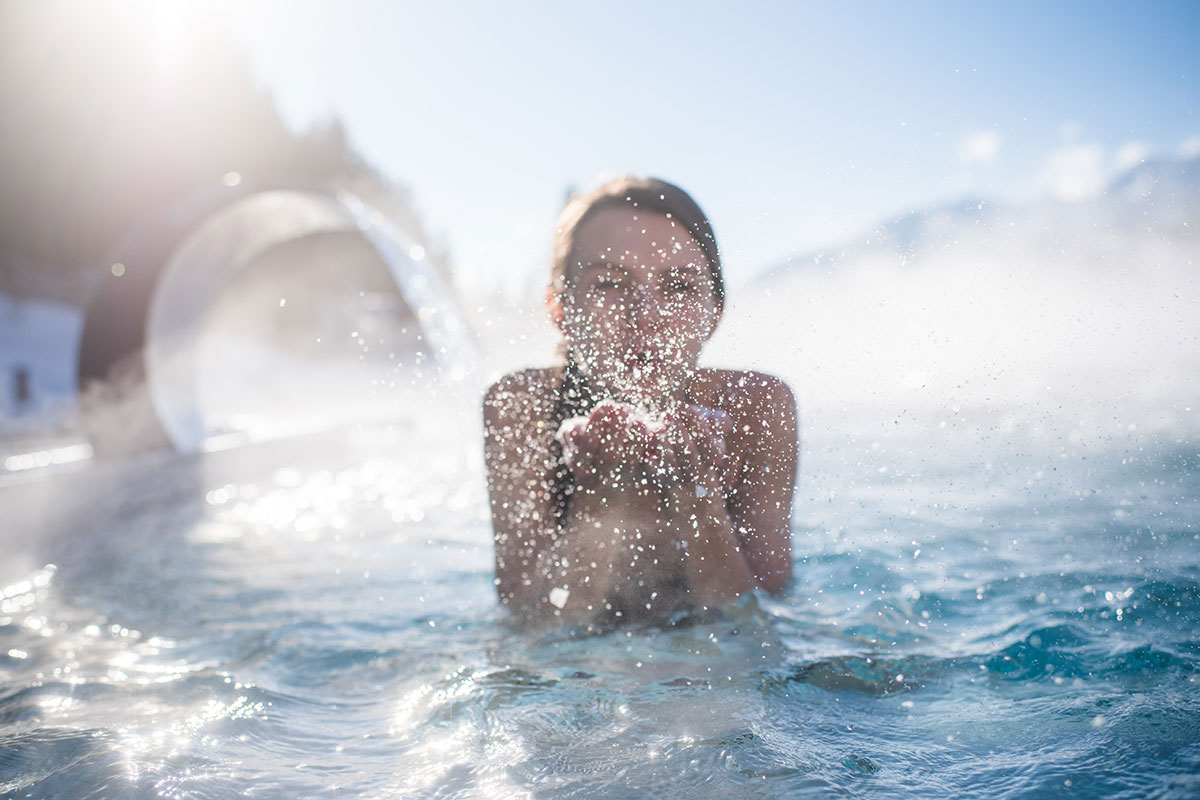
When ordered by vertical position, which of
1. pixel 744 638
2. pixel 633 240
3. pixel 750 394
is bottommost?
pixel 744 638

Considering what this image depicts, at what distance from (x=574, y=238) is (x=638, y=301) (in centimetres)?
27

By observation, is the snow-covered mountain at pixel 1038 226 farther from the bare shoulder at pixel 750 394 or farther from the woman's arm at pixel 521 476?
the woman's arm at pixel 521 476

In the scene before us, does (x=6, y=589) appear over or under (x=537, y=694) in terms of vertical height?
over

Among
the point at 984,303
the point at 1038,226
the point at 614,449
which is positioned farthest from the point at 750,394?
the point at 1038,226

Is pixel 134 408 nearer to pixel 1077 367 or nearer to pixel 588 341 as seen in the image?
pixel 588 341

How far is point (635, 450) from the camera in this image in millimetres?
1839

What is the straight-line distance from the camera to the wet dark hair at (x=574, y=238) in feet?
6.73

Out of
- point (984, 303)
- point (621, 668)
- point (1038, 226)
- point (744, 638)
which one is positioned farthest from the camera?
point (1038, 226)

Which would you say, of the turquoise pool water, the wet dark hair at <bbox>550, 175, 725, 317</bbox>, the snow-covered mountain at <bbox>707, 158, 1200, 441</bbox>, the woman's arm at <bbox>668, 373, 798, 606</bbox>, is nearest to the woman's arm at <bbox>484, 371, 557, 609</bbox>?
the turquoise pool water

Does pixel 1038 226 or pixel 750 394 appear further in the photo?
pixel 1038 226

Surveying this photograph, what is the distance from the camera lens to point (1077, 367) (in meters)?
3.05

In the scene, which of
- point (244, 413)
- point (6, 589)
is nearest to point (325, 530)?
point (6, 589)

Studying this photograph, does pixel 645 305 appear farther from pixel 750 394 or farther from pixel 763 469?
pixel 763 469

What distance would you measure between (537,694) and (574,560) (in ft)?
1.54
